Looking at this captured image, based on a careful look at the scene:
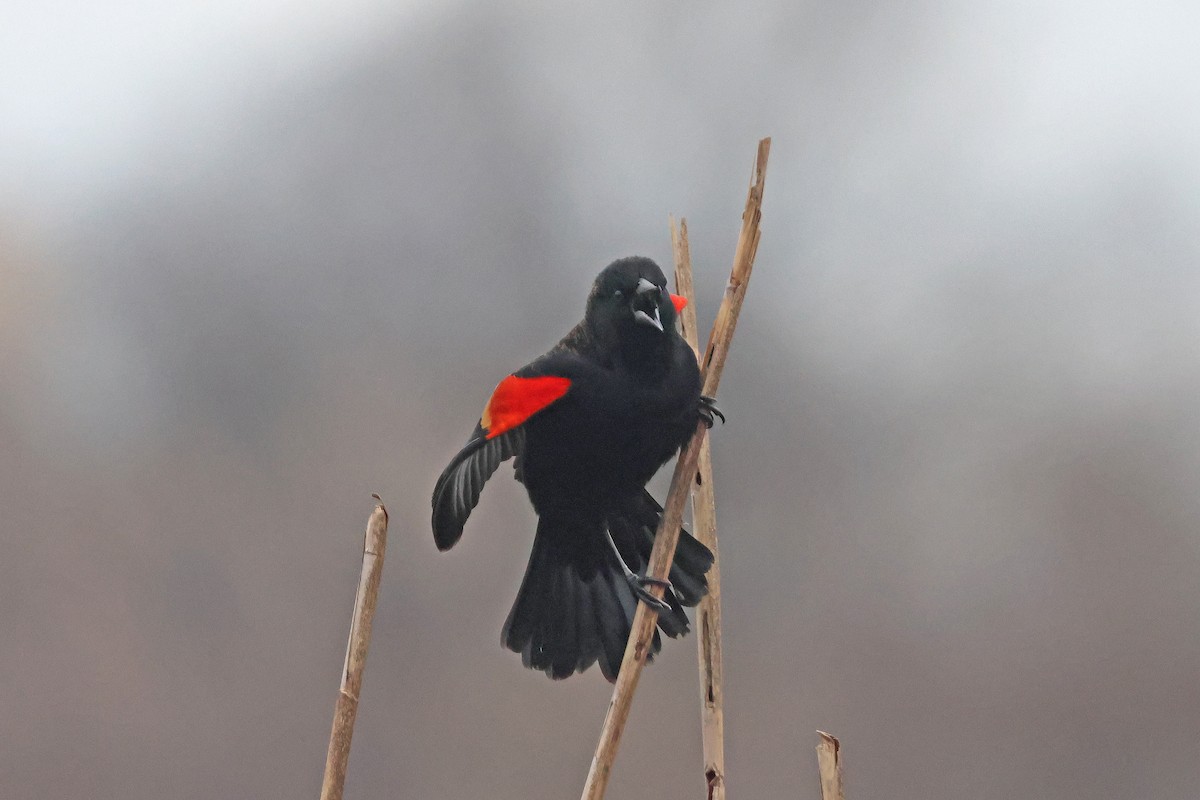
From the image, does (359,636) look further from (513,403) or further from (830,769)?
(830,769)

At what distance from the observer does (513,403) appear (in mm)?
1225

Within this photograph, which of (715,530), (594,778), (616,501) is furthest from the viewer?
(616,501)

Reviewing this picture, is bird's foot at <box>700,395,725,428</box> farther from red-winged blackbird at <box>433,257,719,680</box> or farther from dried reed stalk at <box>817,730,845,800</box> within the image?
dried reed stalk at <box>817,730,845,800</box>

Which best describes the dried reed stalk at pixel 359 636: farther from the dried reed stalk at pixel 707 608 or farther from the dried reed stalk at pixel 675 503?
the dried reed stalk at pixel 707 608

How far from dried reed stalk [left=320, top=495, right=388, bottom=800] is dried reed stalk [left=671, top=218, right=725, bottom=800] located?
47 cm

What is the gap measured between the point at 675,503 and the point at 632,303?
265 millimetres

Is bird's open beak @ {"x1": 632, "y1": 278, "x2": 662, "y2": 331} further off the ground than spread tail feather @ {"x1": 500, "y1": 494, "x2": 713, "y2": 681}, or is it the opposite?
bird's open beak @ {"x1": 632, "y1": 278, "x2": 662, "y2": 331}

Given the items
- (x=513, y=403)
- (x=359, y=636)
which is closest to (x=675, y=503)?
(x=513, y=403)

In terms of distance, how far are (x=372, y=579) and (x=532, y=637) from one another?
0.62m

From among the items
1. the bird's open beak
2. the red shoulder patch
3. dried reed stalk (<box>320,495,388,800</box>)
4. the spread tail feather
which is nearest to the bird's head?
the bird's open beak

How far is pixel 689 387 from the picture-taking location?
4.62 feet

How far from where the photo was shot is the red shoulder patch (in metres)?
1.21

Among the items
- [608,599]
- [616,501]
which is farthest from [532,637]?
[616,501]

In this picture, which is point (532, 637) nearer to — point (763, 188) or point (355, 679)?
point (355, 679)
